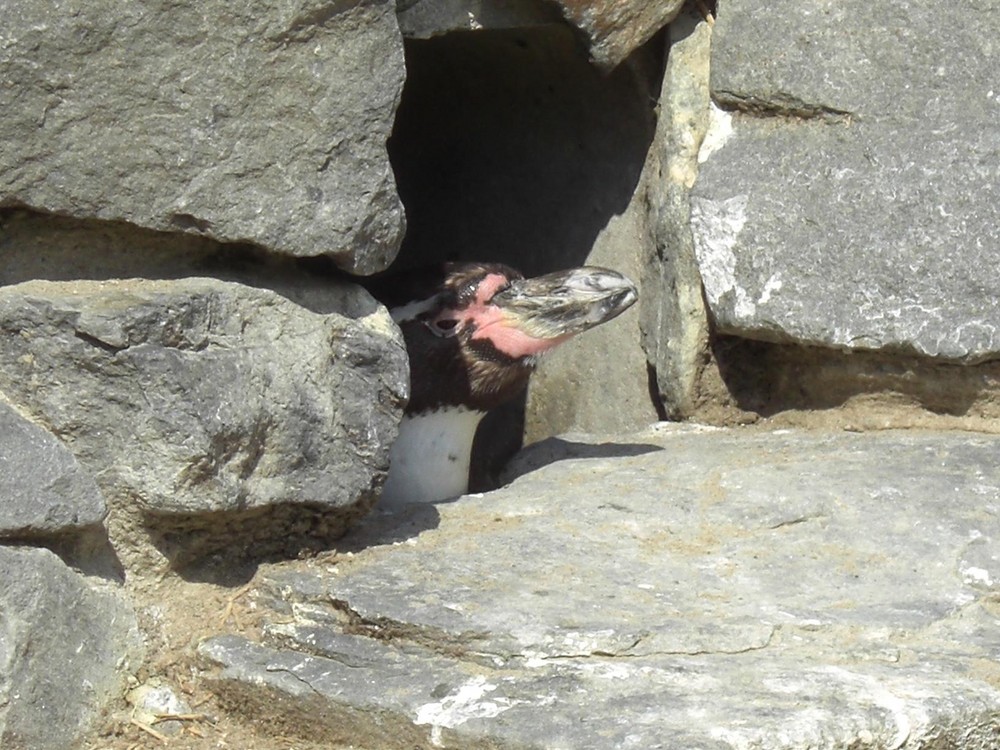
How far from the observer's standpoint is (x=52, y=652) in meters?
1.93

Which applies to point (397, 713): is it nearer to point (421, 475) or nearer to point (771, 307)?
point (421, 475)

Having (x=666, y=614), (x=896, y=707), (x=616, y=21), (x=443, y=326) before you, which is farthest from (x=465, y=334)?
(x=896, y=707)

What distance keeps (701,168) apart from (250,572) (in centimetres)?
108

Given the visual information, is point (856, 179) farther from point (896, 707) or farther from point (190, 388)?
point (190, 388)

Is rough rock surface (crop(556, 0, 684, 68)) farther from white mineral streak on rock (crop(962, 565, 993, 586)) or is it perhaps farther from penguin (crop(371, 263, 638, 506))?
white mineral streak on rock (crop(962, 565, 993, 586))

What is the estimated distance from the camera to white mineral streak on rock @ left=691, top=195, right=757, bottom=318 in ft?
9.11

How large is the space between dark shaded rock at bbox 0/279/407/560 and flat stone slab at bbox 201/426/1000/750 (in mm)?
169

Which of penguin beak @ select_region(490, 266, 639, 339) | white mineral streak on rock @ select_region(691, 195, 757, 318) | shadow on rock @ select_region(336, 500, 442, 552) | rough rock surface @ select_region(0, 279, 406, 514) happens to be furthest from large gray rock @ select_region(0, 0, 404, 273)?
white mineral streak on rock @ select_region(691, 195, 757, 318)

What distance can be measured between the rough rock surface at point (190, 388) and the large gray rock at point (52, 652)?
14 cm

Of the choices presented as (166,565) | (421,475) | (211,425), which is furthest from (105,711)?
(421,475)

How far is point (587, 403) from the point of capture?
3256 mm

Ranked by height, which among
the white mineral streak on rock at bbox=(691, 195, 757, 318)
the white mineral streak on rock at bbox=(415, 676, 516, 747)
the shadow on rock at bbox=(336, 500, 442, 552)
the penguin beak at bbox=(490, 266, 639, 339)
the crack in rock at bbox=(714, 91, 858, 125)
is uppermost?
the crack in rock at bbox=(714, 91, 858, 125)

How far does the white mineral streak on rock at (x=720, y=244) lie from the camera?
2.78 meters

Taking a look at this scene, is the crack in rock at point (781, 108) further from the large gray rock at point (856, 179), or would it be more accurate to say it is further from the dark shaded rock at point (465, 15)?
the dark shaded rock at point (465, 15)
